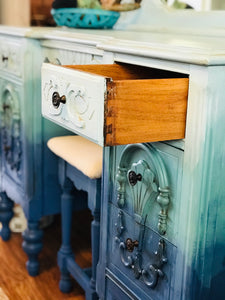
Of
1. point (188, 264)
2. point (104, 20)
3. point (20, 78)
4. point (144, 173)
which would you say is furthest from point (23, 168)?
point (188, 264)

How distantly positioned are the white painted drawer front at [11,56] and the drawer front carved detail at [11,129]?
3.7 inches

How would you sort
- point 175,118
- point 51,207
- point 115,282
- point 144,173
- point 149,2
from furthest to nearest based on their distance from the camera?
point 51,207
point 149,2
point 115,282
point 144,173
point 175,118

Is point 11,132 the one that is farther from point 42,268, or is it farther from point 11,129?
point 42,268

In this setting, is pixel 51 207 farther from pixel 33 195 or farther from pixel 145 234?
pixel 145 234

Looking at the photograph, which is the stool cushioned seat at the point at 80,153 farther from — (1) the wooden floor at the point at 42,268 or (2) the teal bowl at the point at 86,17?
(1) the wooden floor at the point at 42,268

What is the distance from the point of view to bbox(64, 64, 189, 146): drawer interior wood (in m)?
0.91

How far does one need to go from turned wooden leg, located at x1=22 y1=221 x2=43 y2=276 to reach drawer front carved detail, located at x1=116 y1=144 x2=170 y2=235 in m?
0.96

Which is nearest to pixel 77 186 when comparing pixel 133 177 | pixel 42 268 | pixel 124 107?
pixel 42 268

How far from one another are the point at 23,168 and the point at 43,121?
233mm

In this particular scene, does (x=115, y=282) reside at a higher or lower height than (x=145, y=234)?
lower

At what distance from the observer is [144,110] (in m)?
0.94

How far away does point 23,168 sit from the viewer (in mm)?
2014

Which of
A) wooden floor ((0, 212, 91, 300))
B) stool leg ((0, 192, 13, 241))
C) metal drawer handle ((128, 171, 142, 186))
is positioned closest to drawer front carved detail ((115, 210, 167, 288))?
metal drawer handle ((128, 171, 142, 186))

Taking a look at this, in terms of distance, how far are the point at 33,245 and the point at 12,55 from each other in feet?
2.82
